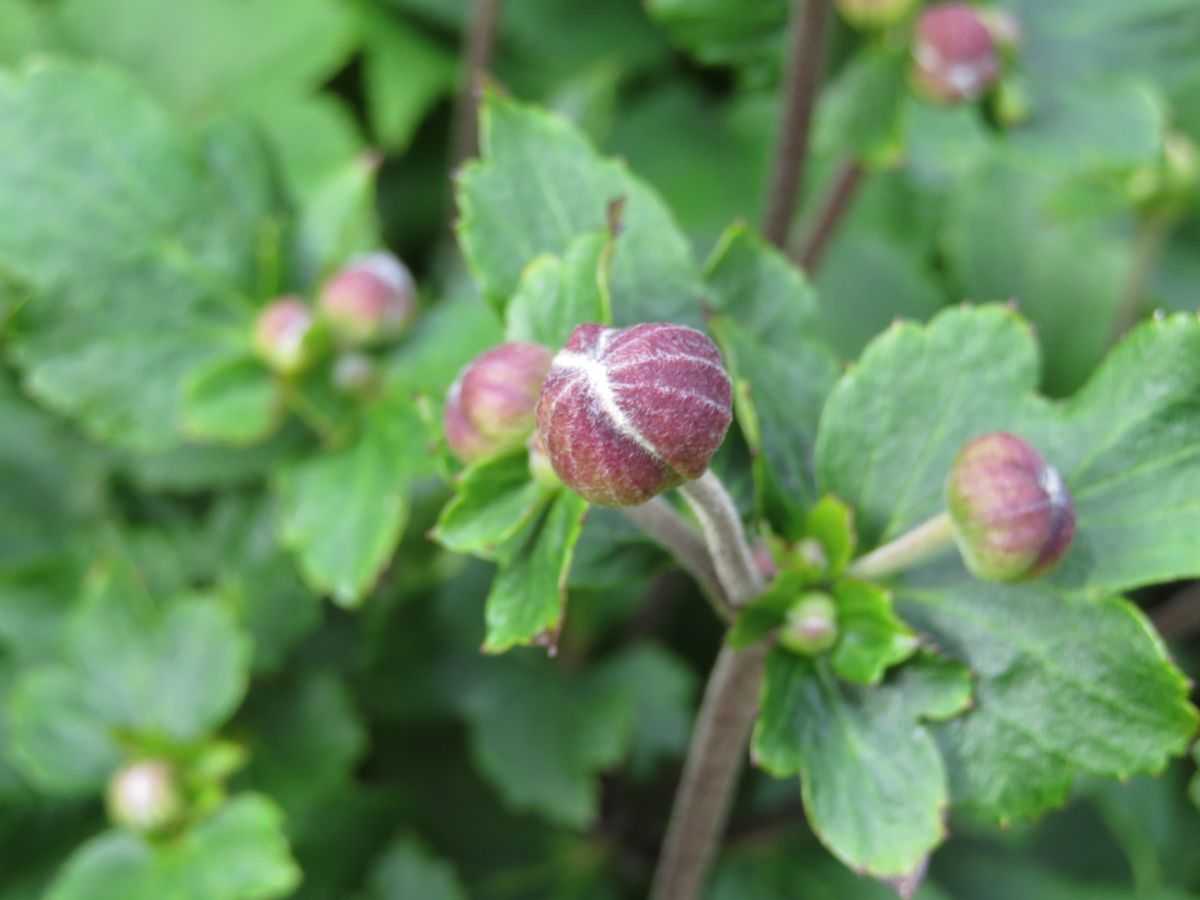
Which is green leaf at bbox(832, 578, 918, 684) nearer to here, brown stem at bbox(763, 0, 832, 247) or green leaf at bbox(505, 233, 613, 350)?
green leaf at bbox(505, 233, 613, 350)

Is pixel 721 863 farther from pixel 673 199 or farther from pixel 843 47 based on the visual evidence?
pixel 673 199

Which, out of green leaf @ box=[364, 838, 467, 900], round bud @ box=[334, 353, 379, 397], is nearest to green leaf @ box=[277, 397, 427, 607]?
round bud @ box=[334, 353, 379, 397]

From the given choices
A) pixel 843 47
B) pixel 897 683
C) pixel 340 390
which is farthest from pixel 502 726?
pixel 843 47

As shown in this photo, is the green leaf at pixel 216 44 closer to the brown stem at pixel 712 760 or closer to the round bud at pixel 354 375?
the round bud at pixel 354 375

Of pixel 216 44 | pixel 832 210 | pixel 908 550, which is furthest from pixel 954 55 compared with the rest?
pixel 216 44

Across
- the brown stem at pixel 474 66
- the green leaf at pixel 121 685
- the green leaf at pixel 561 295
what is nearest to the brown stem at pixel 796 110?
the brown stem at pixel 474 66
